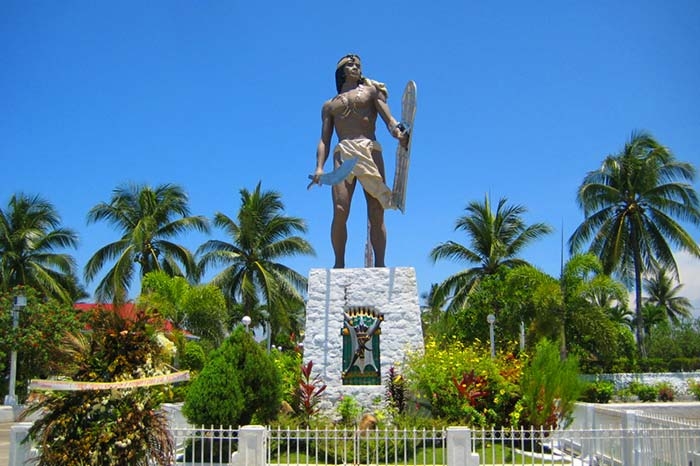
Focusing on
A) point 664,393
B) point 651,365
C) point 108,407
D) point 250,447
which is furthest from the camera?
point 651,365

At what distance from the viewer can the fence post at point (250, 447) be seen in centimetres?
748

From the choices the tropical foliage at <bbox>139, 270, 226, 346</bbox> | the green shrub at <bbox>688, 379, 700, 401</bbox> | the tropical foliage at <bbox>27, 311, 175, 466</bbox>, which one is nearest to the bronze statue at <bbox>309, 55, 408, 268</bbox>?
the tropical foliage at <bbox>27, 311, 175, 466</bbox>

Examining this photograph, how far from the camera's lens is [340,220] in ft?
38.1

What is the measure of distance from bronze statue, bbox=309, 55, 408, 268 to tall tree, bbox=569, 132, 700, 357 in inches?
632

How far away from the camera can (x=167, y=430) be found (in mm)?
6969

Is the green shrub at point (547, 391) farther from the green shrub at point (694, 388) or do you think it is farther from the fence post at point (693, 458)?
the green shrub at point (694, 388)

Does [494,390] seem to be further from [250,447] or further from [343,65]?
[343,65]

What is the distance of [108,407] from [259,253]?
62.7ft

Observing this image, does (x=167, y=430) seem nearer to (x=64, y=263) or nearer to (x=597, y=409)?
(x=597, y=409)

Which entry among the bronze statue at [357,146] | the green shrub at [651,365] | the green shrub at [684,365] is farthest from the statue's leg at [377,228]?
the green shrub at [684,365]

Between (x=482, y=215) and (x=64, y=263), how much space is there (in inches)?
651

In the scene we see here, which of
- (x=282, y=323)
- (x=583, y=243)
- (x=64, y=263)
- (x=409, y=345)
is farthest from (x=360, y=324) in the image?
(x=64, y=263)

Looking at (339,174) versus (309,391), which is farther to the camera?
(339,174)

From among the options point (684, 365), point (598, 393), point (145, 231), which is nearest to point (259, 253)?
point (145, 231)
